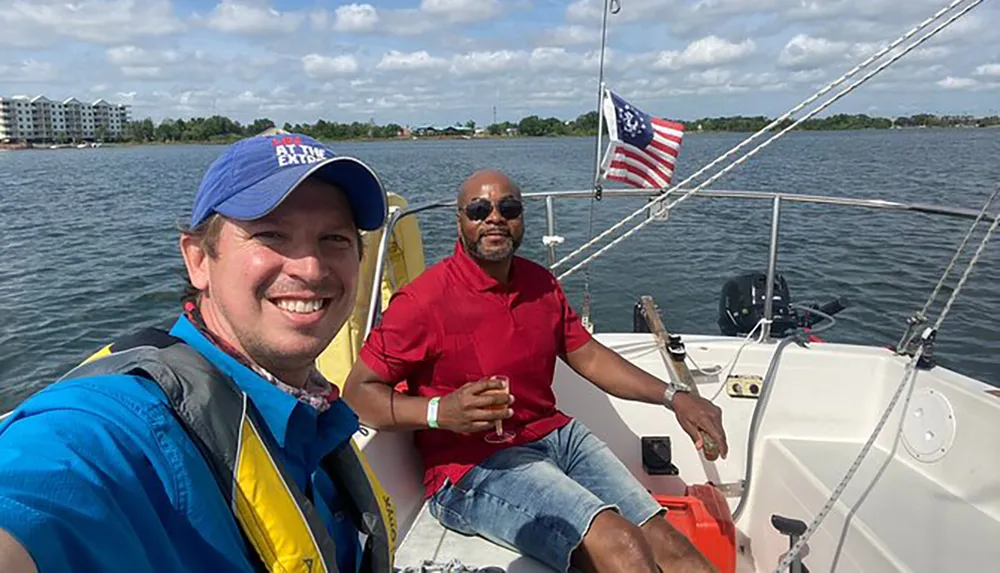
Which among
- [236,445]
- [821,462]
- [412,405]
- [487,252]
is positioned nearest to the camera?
[236,445]

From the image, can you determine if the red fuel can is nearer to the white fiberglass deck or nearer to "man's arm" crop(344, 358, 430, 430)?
the white fiberglass deck

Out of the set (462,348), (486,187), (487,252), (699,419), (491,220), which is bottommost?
(699,419)

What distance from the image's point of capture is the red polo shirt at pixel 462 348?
2.23m

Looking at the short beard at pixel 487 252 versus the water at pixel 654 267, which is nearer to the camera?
the short beard at pixel 487 252

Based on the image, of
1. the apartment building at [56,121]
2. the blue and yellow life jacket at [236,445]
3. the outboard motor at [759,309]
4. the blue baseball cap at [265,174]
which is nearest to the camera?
the blue and yellow life jacket at [236,445]

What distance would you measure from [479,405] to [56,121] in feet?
457

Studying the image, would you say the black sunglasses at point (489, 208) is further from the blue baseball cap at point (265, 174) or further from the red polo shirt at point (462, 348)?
the blue baseball cap at point (265, 174)

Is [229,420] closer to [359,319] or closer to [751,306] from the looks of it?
[359,319]

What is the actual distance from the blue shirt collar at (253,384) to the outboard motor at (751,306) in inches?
125

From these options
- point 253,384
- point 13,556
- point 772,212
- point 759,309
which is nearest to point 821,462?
point 772,212

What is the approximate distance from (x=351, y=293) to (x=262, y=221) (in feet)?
0.72

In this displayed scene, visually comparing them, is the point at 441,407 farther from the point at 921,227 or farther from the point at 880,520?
the point at 921,227

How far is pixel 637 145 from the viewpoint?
376 centimetres

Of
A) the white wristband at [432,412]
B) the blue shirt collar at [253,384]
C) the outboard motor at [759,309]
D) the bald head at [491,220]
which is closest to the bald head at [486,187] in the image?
the bald head at [491,220]
